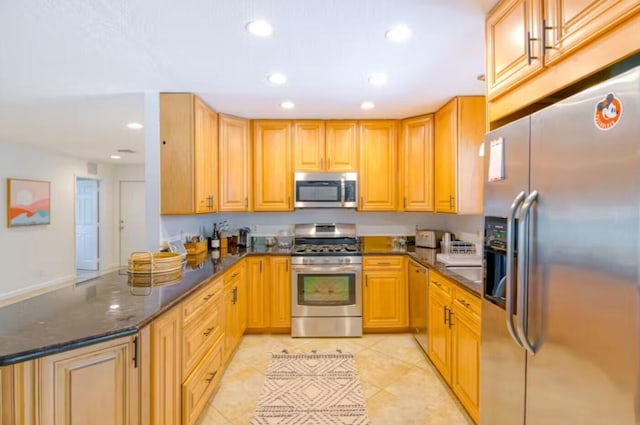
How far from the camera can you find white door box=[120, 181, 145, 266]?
723 centimetres

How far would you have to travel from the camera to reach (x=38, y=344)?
3.83 ft

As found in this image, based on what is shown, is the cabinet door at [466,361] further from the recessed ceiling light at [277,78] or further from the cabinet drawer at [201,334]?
the recessed ceiling light at [277,78]

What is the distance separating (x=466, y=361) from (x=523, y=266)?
118 centimetres

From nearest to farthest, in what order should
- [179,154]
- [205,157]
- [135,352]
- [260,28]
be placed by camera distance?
[135,352] < [260,28] < [179,154] < [205,157]

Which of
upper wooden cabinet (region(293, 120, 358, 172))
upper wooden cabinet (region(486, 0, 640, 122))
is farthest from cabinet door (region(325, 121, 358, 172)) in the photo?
upper wooden cabinet (region(486, 0, 640, 122))

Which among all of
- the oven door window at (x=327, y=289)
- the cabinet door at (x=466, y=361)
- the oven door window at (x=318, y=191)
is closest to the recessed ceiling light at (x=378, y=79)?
the oven door window at (x=318, y=191)

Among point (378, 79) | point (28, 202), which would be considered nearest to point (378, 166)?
point (378, 79)

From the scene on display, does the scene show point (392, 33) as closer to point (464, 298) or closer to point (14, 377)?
point (464, 298)

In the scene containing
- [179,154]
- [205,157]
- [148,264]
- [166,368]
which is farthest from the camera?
[205,157]

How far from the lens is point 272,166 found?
3.71 m

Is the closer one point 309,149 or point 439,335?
point 439,335

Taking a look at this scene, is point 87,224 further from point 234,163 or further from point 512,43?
point 512,43

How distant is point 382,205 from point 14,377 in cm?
318

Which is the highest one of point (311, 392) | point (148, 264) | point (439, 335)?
point (148, 264)
